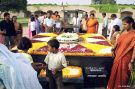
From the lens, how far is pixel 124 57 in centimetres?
905

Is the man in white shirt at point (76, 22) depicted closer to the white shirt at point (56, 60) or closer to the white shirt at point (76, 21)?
the white shirt at point (76, 21)

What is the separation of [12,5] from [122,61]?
6579 cm

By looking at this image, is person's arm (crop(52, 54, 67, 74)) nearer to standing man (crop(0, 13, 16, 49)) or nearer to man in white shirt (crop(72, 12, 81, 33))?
standing man (crop(0, 13, 16, 49))

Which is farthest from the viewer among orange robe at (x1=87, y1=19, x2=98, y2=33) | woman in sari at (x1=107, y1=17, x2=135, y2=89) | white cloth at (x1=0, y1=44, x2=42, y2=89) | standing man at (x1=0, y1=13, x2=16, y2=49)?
orange robe at (x1=87, y1=19, x2=98, y2=33)

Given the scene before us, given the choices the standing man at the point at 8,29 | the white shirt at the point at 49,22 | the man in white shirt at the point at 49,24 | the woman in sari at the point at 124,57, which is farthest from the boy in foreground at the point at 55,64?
the white shirt at the point at 49,22

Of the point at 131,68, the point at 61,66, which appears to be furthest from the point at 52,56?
the point at 131,68

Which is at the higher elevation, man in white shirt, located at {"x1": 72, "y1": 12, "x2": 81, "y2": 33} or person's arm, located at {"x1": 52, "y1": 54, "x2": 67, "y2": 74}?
person's arm, located at {"x1": 52, "y1": 54, "x2": 67, "y2": 74}

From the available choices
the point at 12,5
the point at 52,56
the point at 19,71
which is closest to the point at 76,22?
the point at 52,56

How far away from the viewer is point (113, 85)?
936cm

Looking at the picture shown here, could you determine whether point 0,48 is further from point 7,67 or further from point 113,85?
point 113,85

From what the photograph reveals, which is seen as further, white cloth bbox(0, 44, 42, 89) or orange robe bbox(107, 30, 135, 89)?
orange robe bbox(107, 30, 135, 89)

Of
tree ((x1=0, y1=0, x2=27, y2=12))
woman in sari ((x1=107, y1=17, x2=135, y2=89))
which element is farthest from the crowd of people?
tree ((x1=0, y1=0, x2=27, y2=12))

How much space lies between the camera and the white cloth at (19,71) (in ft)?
15.6

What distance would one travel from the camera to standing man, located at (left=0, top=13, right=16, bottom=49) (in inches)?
597
